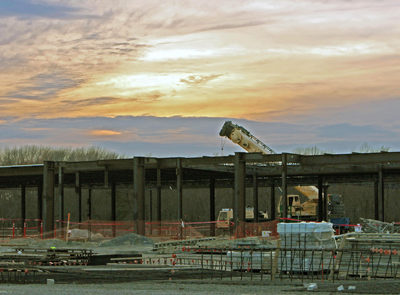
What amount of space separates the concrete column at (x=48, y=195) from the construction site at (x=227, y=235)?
0.07 meters

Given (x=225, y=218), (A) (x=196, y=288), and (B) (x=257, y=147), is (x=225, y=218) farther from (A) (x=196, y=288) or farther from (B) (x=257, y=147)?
(A) (x=196, y=288)

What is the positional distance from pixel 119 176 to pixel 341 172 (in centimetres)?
1892

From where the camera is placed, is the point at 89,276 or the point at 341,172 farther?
the point at 341,172

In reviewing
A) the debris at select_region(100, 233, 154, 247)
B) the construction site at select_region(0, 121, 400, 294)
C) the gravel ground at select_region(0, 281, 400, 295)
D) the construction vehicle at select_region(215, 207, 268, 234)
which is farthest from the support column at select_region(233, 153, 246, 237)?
the gravel ground at select_region(0, 281, 400, 295)

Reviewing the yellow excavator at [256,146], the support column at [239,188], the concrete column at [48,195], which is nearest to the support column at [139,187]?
the support column at [239,188]

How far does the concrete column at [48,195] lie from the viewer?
157 feet

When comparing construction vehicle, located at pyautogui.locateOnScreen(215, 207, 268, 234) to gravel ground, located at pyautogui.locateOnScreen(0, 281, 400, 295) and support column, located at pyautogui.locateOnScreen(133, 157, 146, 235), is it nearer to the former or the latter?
support column, located at pyautogui.locateOnScreen(133, 157, 146, 235)

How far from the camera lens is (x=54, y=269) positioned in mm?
25281

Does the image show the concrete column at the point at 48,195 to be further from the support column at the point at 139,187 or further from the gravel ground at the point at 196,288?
the gravel ground at the point at 196,288

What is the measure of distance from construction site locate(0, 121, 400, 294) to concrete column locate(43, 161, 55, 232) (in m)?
0.07

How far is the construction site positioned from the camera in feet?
71.5

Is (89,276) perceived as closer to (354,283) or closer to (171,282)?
(171,282)

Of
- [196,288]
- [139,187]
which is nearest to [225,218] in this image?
[139,187]

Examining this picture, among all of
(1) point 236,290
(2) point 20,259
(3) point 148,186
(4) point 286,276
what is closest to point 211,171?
(3) point 148,186
